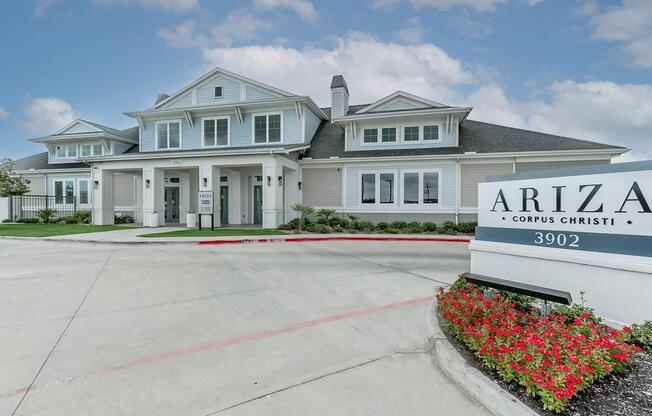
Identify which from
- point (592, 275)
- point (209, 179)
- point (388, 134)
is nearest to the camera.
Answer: point (592, 275)

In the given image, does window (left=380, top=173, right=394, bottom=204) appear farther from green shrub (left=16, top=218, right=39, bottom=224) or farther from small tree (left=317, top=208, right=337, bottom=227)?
green shrub (left=16, top=218, right=39, bottom=224)

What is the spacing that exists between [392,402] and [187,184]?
22.2 meters

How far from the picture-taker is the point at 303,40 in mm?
18500

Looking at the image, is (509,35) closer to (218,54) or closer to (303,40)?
(303,40)

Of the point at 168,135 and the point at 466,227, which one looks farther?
the point at 168,135

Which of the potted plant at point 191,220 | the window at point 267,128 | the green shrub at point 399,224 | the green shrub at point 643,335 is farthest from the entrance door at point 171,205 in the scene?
the green shrub at point 643,335

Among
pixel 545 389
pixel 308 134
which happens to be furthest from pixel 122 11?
pixel 545 389

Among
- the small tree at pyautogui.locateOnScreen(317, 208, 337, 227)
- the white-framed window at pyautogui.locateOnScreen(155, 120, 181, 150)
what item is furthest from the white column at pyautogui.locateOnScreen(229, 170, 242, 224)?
the small tree at pyautogui.locateOnScreen(317, 208, 337, 227)

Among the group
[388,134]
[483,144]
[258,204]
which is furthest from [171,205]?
[483,144]

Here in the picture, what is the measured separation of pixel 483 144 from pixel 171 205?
20887mm

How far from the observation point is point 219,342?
12.5 ft

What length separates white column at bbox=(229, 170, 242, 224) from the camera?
20641mm

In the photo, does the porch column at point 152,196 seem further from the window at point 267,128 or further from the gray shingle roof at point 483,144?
the gray shingle roof at point 483,144

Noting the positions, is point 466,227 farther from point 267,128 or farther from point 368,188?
point 267,128
